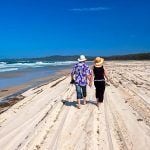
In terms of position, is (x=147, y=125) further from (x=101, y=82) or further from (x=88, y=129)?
(x=101, y=82)

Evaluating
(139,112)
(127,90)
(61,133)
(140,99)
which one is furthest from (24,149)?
(127,90)

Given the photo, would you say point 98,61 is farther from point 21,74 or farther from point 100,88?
point 21,74

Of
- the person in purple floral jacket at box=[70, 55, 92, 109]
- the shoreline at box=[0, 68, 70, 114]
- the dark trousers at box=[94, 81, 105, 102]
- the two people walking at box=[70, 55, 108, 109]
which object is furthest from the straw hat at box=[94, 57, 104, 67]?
the shoreline at box=[0, 68, 70, 114]

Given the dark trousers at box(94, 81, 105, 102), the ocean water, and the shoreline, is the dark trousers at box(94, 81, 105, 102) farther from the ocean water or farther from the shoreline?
the ocean water

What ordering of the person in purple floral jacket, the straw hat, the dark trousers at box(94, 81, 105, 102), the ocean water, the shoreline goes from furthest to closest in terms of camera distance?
the ocean water → the shoreline → the dark trousers at box(94, 81, 105, 102) → the straw hat → the person in purple floral jacket

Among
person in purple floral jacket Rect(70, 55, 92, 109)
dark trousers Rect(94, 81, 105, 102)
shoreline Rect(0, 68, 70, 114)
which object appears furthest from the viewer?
shoreline Rect(0, 68, 70, 114)

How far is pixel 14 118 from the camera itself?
10062 mm

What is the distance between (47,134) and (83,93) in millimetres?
3703

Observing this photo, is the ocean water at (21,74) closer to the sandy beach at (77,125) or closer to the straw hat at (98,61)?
the sandy beach at (77,125)

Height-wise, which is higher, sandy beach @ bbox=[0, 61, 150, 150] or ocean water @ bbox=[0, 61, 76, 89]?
sandy beach @ bbox=[0, 61, 150, 150]

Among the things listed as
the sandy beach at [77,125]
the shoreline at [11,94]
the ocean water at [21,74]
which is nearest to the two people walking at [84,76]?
the sandy beach at [77,125]

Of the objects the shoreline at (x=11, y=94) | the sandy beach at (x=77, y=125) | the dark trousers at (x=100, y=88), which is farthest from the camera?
the shoreline at (x=11, y=94)

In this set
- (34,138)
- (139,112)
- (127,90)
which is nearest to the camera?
(34,138)

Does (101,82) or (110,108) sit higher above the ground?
(101,82)
